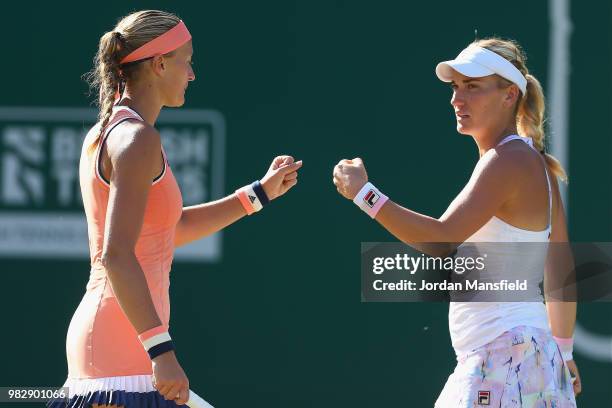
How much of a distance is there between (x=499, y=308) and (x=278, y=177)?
2.50ft

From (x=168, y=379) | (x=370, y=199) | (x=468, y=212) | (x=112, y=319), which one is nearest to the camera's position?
(x=168, y=379)

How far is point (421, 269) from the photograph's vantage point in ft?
14.9

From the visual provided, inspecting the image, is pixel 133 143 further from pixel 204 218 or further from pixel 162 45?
pixel 204 218

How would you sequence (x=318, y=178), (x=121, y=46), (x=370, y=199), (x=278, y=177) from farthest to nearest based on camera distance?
(x=318, y=178)
(x=278, y=177)
(x=370, y=199)
(x=121, y=46)

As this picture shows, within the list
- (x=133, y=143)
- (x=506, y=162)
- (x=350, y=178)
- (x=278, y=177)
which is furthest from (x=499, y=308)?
(x=133, y=143)

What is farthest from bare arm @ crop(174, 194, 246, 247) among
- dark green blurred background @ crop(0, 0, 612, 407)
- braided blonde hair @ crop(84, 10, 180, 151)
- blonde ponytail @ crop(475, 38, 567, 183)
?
dark green blurred background @ crop(0, 0, 612, 407)

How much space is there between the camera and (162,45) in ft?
8.57

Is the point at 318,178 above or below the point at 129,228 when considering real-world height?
above

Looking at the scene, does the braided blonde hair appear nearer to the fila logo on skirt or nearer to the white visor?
the white visor

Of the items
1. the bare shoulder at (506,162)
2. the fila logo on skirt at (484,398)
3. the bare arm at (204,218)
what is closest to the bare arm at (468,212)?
the bare shoulder at (506,162)

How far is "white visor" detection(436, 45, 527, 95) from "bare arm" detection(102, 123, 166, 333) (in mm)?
949

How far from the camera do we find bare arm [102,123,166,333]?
2328mm

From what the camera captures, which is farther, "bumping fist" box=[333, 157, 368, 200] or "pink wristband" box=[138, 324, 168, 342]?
"bumping fist" box=[333, 157, 368, 200]

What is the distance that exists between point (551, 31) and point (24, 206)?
232 centimetres
